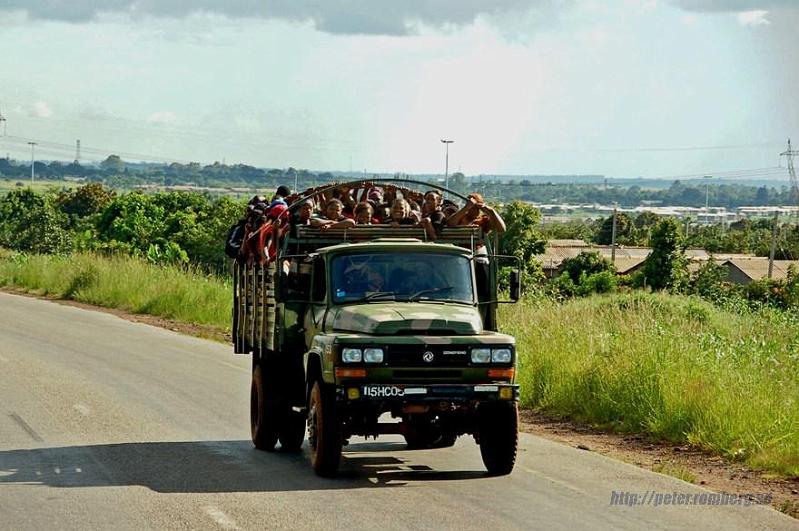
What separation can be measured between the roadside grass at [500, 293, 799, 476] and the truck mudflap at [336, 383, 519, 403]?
3.41 meters

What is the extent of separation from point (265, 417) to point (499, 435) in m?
2.86

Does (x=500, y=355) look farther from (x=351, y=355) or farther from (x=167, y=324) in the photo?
(x=167, y=324)

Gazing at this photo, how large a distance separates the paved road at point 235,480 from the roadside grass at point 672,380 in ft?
5.14

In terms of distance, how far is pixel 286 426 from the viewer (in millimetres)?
14125

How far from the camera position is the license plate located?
38.1ft

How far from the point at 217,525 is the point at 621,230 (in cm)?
→ 15408

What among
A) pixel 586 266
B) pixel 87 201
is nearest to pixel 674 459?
pixel 586 266

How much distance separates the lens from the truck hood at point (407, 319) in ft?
39.0

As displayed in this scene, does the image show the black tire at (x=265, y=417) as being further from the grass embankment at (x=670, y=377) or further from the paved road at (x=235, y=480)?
the grass embankment at (x=670, y=377)

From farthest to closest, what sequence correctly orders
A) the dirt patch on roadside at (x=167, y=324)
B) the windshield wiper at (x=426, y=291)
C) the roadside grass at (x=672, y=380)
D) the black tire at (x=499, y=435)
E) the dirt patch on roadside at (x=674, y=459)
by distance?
the dirt patch on roadside at (x=167, y=324), the roadside grass at (x=672, y=380), the windshield wiper at (x=426, y=291), the dirt patch on roadside at (x=674, y=459), the black tire at (x=499, y=435)

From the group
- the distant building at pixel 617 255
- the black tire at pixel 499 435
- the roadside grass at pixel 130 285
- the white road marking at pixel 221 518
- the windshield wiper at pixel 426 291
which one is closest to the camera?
the white road marking at pixel 221 518

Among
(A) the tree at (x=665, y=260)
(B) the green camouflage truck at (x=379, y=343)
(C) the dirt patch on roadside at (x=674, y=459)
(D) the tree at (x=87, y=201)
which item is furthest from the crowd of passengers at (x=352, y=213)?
(D) the tree at (x=87, y=201)

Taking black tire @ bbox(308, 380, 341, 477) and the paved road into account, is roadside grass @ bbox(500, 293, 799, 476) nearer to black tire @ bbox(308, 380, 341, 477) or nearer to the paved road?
the paved road

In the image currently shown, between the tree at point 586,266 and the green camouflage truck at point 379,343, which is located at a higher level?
the green camouflage truck at point 379,343
